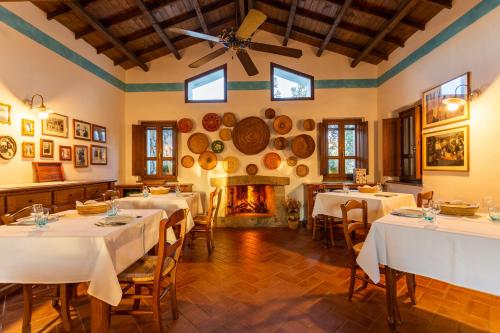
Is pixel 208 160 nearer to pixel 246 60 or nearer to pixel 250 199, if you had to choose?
pixel 250 199

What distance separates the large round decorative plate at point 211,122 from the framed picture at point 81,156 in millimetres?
2268

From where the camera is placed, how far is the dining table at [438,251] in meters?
1.56

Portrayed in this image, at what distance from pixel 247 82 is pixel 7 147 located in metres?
4.16

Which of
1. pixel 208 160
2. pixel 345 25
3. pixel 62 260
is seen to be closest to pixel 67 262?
Result: pixel 62 260

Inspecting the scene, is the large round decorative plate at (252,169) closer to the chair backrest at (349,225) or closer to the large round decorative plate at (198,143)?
the large round decorative plate at (198,143)

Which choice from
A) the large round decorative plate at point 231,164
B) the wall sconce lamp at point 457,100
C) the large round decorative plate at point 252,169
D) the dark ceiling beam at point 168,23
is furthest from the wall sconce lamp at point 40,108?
the wall sconce lamp at point 457,100

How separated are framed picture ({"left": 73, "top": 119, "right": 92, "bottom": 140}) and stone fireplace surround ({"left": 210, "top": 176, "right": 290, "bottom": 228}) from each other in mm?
2451

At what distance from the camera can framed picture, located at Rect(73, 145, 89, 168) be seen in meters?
4.10

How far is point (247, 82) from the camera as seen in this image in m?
5.53

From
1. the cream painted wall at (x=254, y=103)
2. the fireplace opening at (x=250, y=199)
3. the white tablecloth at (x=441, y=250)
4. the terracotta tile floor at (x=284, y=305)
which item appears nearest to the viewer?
the white tablecloth at (x=441, y=250)

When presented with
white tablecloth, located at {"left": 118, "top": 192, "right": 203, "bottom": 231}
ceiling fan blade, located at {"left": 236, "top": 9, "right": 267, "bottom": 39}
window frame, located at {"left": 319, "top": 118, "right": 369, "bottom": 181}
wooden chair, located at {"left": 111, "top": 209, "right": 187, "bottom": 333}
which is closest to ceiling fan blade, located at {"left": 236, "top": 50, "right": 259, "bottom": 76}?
ceiling fan blade, located at {"left": 236, "top": 9, "right": 267, "bottom": 39}

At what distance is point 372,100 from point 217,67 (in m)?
3.49

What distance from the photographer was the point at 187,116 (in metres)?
5.57

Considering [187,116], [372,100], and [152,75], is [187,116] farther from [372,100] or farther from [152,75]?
[372,100]
